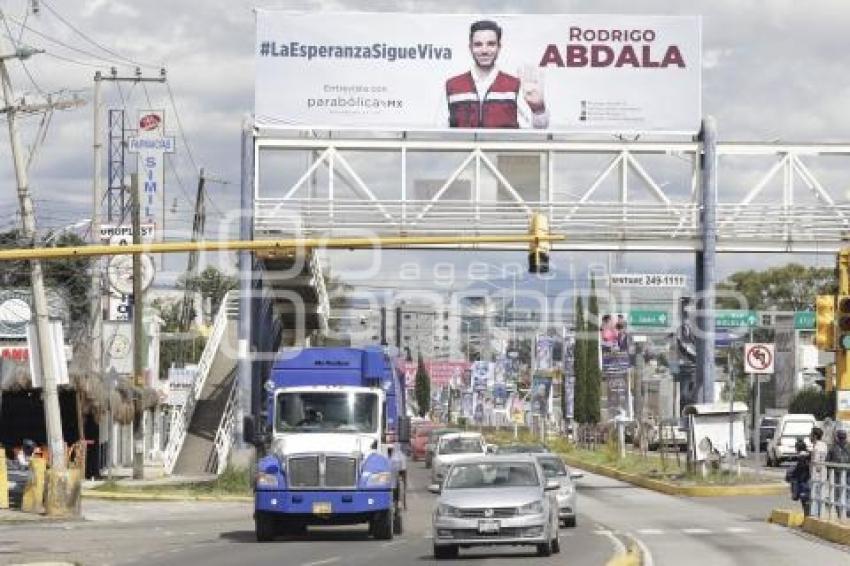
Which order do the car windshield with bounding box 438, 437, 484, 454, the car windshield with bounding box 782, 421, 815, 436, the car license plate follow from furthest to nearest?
the car windshield with bounding box 782, 421, 815, 436 < the car windshield with bounding box 438, 437, 484, 454 < the car license plate

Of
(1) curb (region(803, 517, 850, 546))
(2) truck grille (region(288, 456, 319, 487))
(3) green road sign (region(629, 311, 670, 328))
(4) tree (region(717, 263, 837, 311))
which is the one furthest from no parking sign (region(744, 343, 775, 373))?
(4) tree (region(717, 263, 837, 311))

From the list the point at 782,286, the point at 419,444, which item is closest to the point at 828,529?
the point at 419,444

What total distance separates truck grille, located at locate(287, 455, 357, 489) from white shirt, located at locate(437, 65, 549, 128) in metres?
22.7

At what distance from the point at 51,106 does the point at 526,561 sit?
19.9m

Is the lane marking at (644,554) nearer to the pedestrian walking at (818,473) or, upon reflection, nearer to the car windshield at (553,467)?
the pedestrian walking at (818,473)

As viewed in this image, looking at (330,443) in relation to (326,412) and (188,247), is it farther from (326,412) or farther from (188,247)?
(188,247)

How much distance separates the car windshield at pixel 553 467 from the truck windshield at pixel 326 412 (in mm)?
5096

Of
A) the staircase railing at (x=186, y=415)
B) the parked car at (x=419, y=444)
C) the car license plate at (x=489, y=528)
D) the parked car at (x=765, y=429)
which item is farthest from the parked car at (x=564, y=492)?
the parked car at (x=765, y=429)

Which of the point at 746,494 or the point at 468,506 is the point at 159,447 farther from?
the point at 468,506

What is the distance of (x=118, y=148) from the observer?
96.6 metres

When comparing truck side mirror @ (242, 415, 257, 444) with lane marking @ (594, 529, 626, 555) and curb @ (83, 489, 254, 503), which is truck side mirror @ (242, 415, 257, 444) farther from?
curb @ (83, 489, 254, 503)

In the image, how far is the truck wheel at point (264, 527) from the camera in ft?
98.4

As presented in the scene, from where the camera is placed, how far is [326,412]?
30812mm

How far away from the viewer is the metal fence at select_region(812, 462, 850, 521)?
28234 mm
